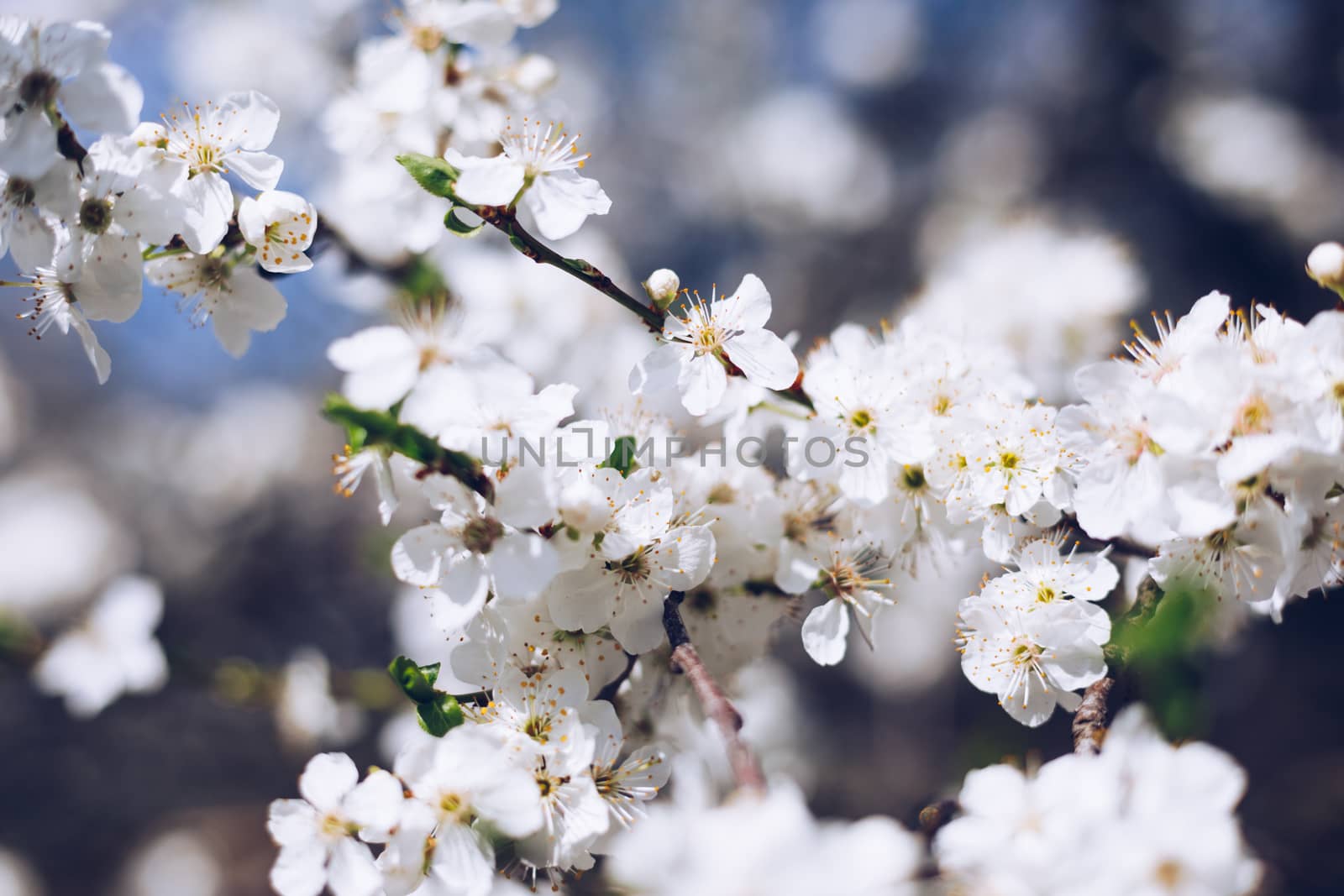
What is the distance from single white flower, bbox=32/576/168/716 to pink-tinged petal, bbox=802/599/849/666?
59.4 inches

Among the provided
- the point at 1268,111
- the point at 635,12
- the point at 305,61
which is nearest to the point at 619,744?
the point at 305,61

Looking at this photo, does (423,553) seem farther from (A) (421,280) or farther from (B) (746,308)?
(A) (421,280)

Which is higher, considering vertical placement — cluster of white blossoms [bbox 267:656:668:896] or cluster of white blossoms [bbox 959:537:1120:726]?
cluster of white blossoms [bbox 959:537:1120:726]

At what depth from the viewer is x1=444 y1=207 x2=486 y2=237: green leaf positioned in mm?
1058

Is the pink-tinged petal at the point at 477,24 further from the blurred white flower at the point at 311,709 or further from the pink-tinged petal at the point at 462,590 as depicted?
the blurred white flower at the point at 311,709

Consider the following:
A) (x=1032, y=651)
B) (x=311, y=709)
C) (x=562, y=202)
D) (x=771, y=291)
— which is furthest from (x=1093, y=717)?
(x=771, y=291)

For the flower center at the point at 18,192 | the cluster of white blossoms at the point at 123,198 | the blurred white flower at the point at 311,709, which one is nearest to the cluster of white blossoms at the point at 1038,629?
the cluster of white blossoms at the point at 123,198

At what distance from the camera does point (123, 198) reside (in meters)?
0.98

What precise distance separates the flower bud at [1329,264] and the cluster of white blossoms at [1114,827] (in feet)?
1.69

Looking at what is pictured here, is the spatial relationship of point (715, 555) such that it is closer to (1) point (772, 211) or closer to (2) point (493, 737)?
(2) point (493, 737)

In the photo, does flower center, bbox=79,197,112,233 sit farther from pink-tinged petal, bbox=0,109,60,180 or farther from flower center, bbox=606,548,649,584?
flower center, bbox=606,548,649,584

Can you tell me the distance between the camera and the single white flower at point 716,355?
1.08 m

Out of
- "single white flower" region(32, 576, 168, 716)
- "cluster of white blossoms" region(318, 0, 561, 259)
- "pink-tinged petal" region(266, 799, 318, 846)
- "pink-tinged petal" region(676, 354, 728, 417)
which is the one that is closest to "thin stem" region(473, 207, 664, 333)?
"pink-tinged petal" region(676, 354, 728, 417)

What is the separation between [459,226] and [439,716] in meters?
0.58
